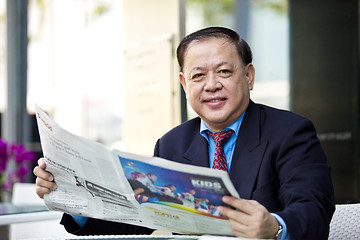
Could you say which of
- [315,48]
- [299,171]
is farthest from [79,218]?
[315,48]

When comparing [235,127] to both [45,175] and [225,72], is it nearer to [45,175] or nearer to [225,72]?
[225,72]

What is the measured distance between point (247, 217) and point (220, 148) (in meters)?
0.57

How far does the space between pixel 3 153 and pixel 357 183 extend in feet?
10.5

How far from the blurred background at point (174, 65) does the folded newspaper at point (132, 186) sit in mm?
2589

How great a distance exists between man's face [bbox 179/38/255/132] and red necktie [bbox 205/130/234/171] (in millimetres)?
33

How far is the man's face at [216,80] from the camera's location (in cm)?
174

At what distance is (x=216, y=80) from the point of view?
5.75 feet

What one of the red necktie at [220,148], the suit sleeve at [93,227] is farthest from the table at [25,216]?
the red necktie at [220,148]

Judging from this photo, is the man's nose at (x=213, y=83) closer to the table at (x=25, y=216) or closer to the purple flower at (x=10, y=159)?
the table at (x=25, y=216)

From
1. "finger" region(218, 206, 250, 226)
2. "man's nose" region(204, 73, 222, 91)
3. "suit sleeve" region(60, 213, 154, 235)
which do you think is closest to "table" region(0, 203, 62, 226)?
"suit sleeve" region(60, 213, 154, 235)

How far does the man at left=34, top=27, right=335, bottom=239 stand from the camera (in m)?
1.49

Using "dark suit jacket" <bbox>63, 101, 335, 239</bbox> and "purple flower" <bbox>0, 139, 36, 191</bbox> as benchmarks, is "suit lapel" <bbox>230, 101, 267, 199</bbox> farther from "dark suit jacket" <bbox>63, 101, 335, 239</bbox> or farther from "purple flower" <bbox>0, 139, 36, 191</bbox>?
"purple flower" <bbox>0, 139, 36, 191</bbox>

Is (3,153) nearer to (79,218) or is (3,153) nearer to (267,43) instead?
(79,218)

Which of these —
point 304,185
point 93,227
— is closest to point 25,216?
point 93,227
